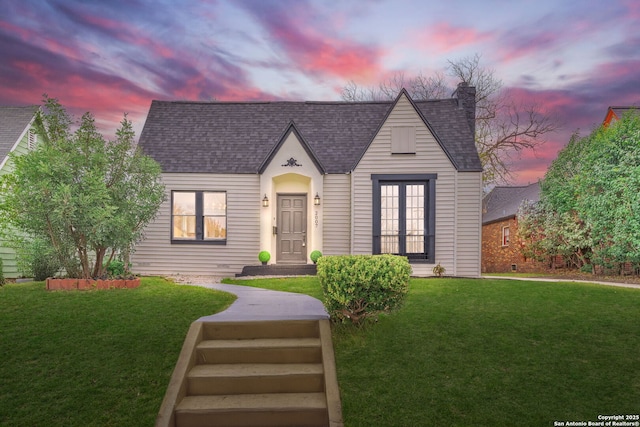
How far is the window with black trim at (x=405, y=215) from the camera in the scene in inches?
579

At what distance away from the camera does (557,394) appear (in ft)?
16.5

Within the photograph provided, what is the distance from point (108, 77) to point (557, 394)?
15.2 metres

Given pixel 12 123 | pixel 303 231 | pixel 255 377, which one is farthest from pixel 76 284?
pixel 12 123

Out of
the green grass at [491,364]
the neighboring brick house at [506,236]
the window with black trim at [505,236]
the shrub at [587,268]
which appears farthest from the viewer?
the window with black trim at [505,236]

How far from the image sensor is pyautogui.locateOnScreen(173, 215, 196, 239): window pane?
1553 cm

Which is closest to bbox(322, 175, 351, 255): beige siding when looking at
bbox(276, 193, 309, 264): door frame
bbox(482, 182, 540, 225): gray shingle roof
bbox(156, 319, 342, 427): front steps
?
bbox(276, 193, 309, 264): door frame

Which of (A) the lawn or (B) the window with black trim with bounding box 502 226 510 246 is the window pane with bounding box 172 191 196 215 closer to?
(A) the lawn

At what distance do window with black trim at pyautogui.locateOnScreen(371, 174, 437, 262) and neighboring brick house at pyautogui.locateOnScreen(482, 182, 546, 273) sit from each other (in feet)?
31.0

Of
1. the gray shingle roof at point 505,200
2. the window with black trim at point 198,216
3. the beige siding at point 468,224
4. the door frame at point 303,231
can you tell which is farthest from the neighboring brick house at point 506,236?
the window with black trim at point 198,216

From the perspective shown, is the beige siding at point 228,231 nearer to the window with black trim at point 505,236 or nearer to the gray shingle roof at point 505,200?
the gray shingle roof at point 505,200

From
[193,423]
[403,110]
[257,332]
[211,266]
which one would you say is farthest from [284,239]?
[193,423]

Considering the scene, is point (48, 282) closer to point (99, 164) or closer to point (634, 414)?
point (99, 164)

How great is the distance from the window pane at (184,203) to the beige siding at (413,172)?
572 cm

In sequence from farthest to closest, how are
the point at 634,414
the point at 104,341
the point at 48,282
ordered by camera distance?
the point at 48,282 < the point at 104,341 < the point at 634,414
